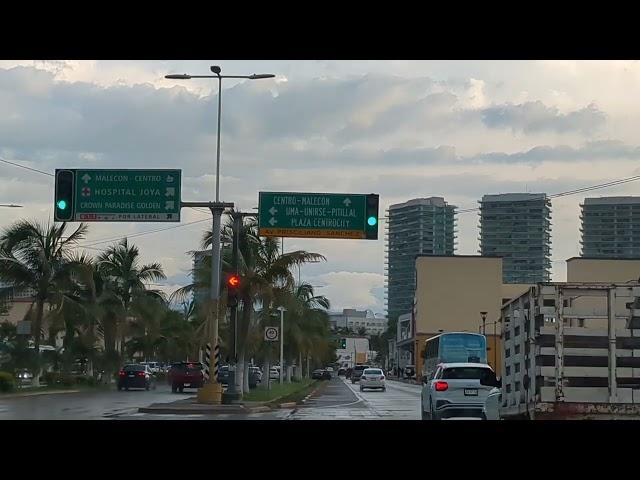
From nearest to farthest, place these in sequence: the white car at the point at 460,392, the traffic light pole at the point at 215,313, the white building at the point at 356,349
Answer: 1. the white car at the point at 460,392
2. the traffic light pole at the point at 215,313
3. the white building at the point at 356,349

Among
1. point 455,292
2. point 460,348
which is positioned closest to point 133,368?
point 460,348

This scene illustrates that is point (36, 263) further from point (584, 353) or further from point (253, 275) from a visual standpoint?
point (584, 353)

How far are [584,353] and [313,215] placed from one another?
16043 millimetres

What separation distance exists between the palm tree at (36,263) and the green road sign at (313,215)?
15.4m

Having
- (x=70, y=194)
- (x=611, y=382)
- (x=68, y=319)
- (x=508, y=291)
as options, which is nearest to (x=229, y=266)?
(x=68, y=319)

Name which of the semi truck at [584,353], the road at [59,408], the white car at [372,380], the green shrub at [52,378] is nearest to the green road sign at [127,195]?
the road at [59,408]

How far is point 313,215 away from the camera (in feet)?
107

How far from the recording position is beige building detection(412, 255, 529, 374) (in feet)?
308

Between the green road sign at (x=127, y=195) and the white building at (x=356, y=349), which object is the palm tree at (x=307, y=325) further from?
the white building at (x=356, y=349)

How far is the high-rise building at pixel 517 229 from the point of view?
381ft
